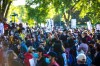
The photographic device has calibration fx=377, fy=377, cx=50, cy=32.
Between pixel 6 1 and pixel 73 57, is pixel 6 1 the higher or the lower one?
the higher one

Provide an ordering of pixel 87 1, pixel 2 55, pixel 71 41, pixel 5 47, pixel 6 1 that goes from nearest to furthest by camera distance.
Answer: pixel 2 55 → pixel 5 47 → pixel 71 41 → pixel 6 1 → pixel 87 1

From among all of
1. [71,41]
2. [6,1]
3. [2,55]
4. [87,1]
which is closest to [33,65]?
[2,55]

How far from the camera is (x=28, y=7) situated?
188 ft

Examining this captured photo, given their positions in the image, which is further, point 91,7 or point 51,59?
point 91,7

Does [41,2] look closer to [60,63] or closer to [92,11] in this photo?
[92,11]

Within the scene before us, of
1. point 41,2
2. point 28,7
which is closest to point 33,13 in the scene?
point 28,7

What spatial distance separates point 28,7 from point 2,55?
4392cm

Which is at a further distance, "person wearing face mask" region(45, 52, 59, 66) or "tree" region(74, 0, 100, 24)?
"tree" region(74, 0, 100, 24)

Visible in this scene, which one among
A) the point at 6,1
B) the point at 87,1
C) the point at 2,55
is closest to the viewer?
the point at 2,55

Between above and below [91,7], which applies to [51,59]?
below

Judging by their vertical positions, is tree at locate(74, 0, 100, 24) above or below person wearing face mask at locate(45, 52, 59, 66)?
above

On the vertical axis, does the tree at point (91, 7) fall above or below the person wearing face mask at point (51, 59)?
above

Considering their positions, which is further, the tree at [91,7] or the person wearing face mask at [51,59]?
the tree at [91,7]

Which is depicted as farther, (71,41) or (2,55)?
(71,41)
